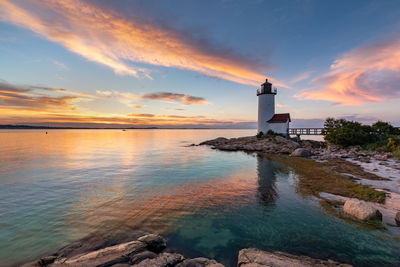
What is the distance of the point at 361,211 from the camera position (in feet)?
23.7

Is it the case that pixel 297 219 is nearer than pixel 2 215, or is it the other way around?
pixel 297 219

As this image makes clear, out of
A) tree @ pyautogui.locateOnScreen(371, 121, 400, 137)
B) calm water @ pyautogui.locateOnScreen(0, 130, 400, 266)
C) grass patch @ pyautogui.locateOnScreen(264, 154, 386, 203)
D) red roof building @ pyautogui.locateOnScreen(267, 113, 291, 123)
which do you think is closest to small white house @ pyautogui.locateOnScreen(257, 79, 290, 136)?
red roof building @ pyautogui.locateOnScreen(267, 113, 291, 123)

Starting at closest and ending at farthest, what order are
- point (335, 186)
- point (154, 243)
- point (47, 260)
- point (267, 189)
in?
point (47, 260) → point (154, 243) → point (335, 186) → point (267, 189)

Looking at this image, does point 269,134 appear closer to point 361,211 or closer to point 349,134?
point 349,134

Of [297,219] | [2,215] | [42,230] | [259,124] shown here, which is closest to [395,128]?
[259,124]

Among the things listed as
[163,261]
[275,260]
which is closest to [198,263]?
[163,261]

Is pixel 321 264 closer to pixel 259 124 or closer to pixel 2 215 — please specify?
pixel 2 215

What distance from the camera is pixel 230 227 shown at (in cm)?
709

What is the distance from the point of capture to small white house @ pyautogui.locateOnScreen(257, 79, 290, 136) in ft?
131

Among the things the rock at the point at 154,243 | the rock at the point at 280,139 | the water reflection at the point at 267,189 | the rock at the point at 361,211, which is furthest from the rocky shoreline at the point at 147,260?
the rock at the point at 280,139

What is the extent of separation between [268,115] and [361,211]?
3671 centimetres

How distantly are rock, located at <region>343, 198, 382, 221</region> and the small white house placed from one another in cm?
3456

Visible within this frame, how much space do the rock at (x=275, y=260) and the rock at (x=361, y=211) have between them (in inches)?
149

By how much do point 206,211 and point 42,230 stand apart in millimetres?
7064
